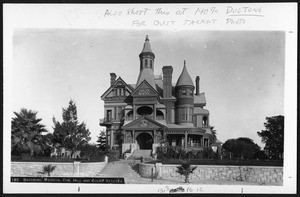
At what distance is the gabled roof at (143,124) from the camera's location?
22422mm

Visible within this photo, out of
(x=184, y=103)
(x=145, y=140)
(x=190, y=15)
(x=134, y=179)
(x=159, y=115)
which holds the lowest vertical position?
(x=134, y=179)

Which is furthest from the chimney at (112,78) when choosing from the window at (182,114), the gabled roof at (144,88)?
the window at (182,114)

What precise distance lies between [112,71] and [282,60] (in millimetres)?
8925

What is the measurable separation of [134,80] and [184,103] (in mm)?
4547

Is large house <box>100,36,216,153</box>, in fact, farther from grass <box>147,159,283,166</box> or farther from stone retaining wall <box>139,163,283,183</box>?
stone retaining wall <box>139,163,283,183</box>

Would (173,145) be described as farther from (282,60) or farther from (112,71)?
(282,60)

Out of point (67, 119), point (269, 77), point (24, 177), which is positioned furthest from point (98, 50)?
point (269, 77)

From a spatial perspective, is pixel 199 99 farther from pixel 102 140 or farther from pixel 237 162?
pixel 102 140

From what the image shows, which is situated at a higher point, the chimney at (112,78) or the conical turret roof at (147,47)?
the conical turret roof at (147,47)

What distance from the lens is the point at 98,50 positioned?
1719 centimetres

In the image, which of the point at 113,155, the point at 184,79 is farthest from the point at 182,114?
the point at 113,155

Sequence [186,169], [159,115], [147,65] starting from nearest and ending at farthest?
[186,169] → [147,65] → [159,115]

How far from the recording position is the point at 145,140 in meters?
25.3
